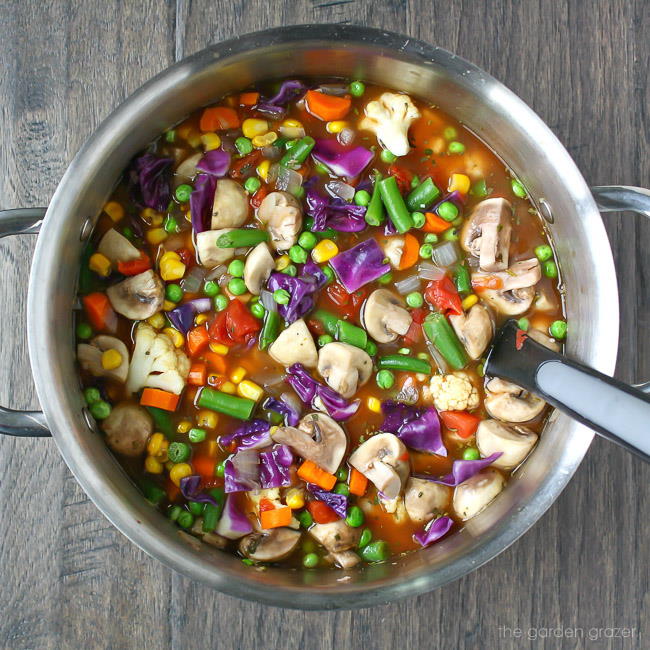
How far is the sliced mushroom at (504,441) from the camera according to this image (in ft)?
8.48

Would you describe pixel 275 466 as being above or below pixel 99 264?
below

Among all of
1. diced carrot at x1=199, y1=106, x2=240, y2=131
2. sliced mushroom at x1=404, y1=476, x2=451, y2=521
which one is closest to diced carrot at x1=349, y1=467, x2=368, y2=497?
sliced mushroom at x1=404, y1=476, x2=451, y2=521

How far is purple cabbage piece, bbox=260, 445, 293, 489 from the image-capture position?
101 inches

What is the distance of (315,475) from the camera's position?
2.60 metres

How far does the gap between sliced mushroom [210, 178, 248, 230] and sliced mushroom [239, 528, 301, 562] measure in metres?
1.14

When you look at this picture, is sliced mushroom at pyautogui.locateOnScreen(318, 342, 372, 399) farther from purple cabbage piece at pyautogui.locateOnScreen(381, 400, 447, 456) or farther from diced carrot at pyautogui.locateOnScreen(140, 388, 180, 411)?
diced carrot at pyautogui.locateOnScreen(140, 388, 180, 411)

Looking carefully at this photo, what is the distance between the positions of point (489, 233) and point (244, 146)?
37.5 inches

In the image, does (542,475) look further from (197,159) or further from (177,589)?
(197,159)

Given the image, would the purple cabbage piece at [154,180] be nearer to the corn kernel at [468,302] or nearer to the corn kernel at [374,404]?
the corn kernel at [374,404]

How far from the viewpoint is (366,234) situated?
2643 mm

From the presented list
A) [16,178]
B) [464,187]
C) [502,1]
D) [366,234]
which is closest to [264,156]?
[366,234]

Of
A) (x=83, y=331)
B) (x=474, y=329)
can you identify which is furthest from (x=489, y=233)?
(x=83, y=331)

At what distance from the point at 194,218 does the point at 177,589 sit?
55.5 inches

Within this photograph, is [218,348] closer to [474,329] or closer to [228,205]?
[228,205]
